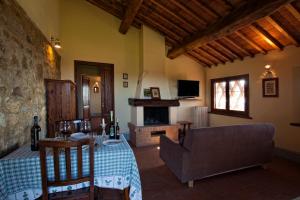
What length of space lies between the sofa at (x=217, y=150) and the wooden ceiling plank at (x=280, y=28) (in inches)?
75.0

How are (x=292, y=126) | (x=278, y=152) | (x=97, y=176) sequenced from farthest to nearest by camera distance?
(x=278, y=152) → (x=292, y=126) → (x=97, y=176)

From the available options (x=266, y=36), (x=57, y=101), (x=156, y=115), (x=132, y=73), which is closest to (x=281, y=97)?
(x=266, y=36)

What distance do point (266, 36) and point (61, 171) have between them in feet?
14.3

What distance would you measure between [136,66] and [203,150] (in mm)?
3672

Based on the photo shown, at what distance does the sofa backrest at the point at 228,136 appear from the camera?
7.95 ft

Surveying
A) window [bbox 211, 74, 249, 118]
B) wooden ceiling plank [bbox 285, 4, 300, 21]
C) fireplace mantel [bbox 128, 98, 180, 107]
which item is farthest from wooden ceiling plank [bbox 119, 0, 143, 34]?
window [bbox 211, 74, 249, 118]

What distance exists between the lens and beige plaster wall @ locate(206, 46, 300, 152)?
3629 mm

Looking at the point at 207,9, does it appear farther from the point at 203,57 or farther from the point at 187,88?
the point at 187,88

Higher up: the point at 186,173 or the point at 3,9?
the point at 3,9

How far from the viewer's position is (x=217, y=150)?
2598mm

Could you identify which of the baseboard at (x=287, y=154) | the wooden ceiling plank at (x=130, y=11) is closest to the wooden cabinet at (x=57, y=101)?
the wooden ceiling plank at (x=130, y=11)

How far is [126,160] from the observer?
1642mm

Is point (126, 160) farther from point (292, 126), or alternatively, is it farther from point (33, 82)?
point (292, 126)

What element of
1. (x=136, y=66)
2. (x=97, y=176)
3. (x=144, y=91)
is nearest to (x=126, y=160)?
(x=97, y=176)
